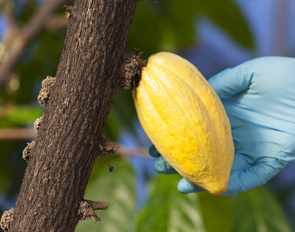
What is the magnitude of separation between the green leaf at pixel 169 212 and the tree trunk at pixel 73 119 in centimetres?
37

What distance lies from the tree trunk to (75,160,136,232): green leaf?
1.37ft

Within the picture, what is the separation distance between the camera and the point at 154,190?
2.98 ft

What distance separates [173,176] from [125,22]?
55 cm

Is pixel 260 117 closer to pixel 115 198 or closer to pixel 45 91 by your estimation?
pixel 115 198

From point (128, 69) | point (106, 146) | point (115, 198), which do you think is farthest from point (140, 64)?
point (115, 198)

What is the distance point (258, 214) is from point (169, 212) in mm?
289

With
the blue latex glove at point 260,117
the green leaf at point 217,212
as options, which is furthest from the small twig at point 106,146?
the green leaf at point 217,212

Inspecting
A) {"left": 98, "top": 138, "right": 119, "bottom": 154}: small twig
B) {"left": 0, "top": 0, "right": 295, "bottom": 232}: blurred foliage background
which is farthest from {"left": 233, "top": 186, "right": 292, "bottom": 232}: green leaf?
{"left": 98, "top": 138, "right": 119, "bottom": 154}: small twig

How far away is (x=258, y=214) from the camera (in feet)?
3.05

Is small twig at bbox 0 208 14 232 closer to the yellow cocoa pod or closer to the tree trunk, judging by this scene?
the tree trunk

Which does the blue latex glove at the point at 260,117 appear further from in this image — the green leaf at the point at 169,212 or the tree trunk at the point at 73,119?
the tree trunk at the point at 73,119

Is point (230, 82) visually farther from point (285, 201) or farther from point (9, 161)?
point (285, 201)

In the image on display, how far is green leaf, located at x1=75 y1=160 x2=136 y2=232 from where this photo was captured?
0.92 metres

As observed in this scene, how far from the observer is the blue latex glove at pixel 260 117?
0.84 m
